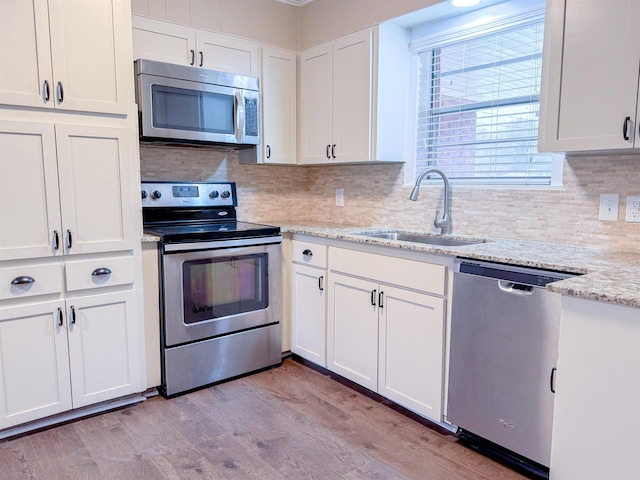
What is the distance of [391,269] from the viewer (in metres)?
2.29

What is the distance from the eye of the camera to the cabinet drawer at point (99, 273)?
2.15m

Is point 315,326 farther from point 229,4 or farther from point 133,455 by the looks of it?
Answer: point 229,4

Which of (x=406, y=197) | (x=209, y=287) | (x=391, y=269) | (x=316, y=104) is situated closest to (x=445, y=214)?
(x=406, y=197)

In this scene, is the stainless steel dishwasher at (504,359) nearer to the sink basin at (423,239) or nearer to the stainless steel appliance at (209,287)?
the sink basin at (423,239)

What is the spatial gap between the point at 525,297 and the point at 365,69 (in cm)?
169

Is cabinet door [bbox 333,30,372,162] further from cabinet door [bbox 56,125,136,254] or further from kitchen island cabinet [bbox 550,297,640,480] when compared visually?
kitchen island cabinet [bbox 550,297,640,480]

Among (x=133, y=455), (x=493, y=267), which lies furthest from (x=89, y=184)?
(x=493, y=267)

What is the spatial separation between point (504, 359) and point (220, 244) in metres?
1.55

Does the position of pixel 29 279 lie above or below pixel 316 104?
below

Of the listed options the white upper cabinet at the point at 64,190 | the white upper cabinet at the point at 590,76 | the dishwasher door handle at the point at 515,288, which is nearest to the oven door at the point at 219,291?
the white upper cabinet at the point at 64,190

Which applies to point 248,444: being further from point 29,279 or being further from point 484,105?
point 484,105

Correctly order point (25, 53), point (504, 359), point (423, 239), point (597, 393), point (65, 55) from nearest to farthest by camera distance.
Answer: point (597, 393) < point (504, 359) < point (25, 53) < point (65, 55) < point (423, 239)

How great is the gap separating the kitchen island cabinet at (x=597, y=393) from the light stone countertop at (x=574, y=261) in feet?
0.14

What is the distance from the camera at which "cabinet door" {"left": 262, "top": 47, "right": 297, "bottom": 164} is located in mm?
3104
